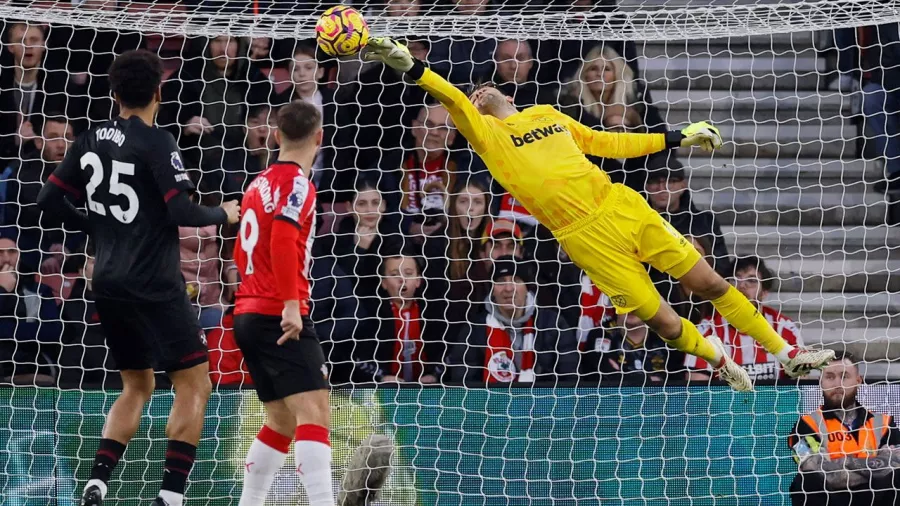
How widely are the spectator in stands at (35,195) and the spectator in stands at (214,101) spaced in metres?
0.68

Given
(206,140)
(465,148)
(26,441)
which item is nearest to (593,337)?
(465,148)

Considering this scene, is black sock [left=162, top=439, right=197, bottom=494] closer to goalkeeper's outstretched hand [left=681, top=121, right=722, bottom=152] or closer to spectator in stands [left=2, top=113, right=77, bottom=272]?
spectator in stands [left=2, top=113, right=77, bottom=272]

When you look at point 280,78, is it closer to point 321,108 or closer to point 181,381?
point 321,108

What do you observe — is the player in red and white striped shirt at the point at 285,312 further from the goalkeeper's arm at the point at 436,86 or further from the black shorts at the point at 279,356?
the goalkeeper's arm at the point at 436,86

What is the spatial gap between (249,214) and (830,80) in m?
5.52

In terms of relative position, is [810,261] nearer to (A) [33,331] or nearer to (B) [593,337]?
(B) [593,337]

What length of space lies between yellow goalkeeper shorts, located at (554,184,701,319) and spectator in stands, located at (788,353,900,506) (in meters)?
1.27

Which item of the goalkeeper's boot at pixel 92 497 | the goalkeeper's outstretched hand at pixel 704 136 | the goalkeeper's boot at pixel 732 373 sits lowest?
the goalkeeper's boot at pixel 92 497

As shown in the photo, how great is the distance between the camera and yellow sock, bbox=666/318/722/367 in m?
6.37

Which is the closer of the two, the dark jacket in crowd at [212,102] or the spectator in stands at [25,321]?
the spectator in stands at [25,321]

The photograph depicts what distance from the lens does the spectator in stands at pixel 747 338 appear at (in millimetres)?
7566

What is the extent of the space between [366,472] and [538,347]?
1.43 m

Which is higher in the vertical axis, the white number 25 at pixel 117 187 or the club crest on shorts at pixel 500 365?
the white number 25 at pixel 117 187

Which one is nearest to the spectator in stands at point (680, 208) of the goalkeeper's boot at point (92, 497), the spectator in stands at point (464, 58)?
the spectator in stands at point (464, 58)
